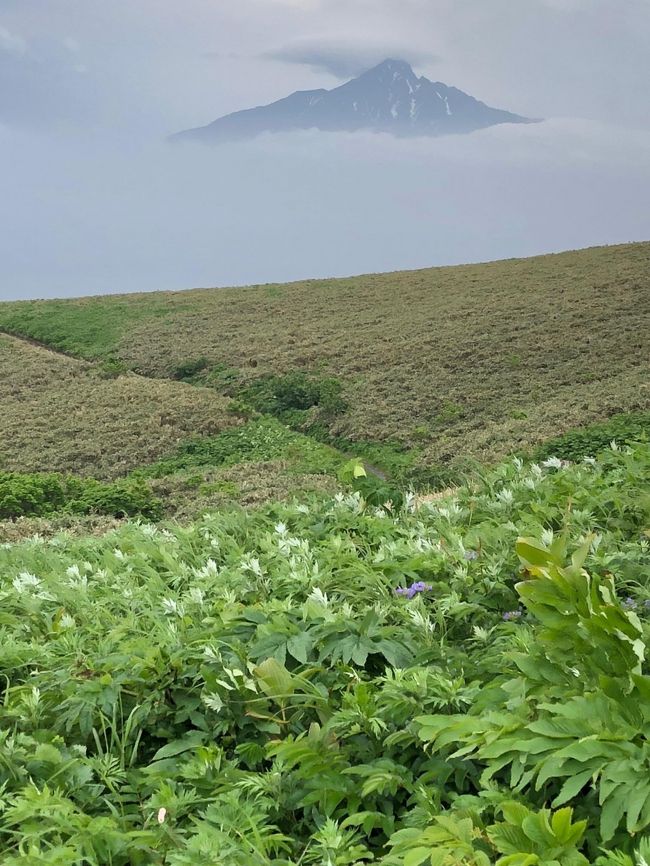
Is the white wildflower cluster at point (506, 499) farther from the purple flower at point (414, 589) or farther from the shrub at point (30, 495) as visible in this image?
the shrub at point (30, 495)

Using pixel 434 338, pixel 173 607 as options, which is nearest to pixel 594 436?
pixel 173 607

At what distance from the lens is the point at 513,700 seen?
2.51 m

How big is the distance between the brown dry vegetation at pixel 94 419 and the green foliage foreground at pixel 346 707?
61.9 ft

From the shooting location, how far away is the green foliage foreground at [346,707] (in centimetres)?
221

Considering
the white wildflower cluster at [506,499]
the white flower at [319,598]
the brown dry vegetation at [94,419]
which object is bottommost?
the brown dry vegetation at [94,419]

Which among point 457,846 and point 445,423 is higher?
point 457,846

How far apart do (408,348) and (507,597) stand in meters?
28.2

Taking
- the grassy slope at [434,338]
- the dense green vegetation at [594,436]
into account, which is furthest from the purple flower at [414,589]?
the grassy slope at [434,338]

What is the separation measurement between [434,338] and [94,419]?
13923 millimetres

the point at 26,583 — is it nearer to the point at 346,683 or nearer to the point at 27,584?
the point at 27,584

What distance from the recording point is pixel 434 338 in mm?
32469

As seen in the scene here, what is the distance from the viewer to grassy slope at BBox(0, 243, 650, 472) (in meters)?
22.6

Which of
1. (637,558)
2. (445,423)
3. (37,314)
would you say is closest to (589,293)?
(445,423)

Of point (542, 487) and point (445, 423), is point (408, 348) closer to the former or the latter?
point (445, 423)
